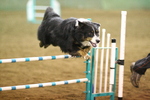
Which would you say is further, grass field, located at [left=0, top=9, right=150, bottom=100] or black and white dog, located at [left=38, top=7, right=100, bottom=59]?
grass field, located at [left=0, top=9, right=150, bottom=100]

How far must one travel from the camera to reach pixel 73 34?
11.4ft

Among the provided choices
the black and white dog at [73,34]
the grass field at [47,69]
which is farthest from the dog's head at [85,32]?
the grass field at [47,69]

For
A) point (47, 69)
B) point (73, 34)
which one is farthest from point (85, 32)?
point (47, 69)

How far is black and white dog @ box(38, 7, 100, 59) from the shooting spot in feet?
11.2

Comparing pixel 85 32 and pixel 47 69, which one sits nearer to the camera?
pixel 85 32

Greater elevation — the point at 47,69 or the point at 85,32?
the point at 85,32

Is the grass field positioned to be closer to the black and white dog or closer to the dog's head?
the black and white dog

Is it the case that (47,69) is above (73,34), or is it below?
below

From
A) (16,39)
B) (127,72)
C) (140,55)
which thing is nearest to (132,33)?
(140,55)

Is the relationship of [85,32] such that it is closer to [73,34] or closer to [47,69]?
[73,34]

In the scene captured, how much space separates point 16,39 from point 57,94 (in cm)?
575

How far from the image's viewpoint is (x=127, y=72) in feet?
19.9

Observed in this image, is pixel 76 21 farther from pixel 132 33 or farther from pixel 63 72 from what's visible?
pixel 132 33

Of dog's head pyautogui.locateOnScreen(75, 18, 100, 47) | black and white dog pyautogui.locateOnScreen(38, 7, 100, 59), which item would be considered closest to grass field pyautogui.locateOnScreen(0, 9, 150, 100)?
black and white dog pyautogui.locateOnScreen(38, 7, 100, 59)
